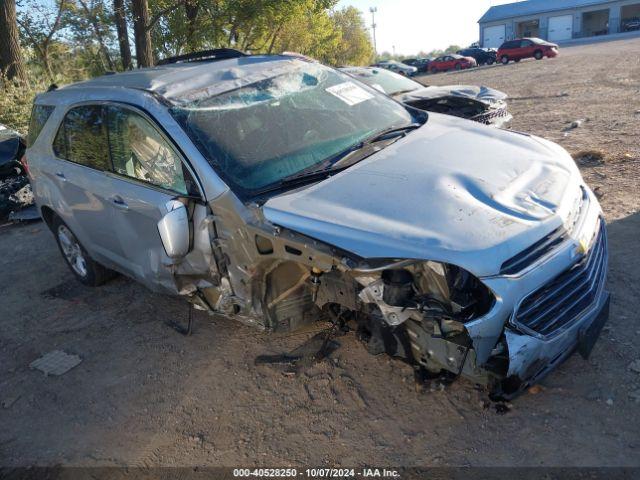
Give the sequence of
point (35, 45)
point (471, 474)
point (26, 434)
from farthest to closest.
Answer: point (35, 45), point (26, 434), point (471, 474)

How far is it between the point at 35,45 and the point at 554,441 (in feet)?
69.0

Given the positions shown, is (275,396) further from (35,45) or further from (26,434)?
(35,45)

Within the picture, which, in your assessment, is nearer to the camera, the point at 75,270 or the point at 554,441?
the point at 554,441

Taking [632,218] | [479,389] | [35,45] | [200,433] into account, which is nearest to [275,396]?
[200,433]

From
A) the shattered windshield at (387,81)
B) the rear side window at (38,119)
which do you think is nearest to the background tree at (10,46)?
the shattered windshield at (387,81)

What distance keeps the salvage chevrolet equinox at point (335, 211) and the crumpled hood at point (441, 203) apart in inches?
0.4

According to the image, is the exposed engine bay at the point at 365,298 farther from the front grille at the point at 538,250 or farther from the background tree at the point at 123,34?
the background tree at the point at 123,34

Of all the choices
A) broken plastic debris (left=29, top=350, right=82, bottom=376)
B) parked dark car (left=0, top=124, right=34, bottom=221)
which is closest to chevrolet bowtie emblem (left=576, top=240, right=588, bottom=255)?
broken plastic debris (left=29, top=350, right=82, bottom=376)

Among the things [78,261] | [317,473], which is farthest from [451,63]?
[317,473]

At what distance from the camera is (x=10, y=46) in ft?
39.6

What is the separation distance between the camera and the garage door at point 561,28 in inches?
2250

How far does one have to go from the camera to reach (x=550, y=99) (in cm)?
1305

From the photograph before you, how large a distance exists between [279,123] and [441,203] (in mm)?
1381

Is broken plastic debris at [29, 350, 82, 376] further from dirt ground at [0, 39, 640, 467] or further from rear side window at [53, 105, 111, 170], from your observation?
rear side window at [53, 105, 111, 170]
